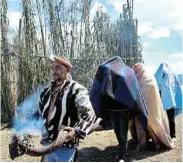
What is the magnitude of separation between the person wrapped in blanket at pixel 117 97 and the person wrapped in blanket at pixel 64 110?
2.52 m

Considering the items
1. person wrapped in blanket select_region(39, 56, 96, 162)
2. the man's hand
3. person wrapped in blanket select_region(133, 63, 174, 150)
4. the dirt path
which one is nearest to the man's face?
person wrapped in blanket select_region(39, 56, 96, 162)

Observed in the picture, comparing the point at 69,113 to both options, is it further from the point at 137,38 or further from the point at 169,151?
the point at 137,38

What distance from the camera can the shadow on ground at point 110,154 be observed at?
6.34 metres

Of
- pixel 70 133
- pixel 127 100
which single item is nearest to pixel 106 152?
pixel 127 100

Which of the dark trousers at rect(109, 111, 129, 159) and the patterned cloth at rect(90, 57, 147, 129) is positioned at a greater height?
the patterned cloth at rect(90, 57, 147, 129)

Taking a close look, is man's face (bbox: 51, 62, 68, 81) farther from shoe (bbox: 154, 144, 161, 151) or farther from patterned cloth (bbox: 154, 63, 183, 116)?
patterned cloth (bbox: 154, 63, 183, 116)

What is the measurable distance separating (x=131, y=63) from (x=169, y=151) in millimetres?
2986

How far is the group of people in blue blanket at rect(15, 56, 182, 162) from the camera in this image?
3475 millimetres

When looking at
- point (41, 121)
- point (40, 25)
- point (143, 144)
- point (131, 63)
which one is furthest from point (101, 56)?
point (41, 121)

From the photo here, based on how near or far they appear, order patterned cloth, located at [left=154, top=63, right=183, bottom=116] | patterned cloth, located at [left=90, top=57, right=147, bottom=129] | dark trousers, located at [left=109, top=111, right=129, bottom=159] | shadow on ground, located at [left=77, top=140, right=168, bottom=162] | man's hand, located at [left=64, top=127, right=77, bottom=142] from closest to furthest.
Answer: man's hand, located at [left=64, top=127, right=77, bottom=142] < patterned cloth, located at [left=90, top=57, right=147, bottom=129] < dark trousers, located at [left=109, top=111, right=129, bottom=159] < shadow on ground, located at [left=77, top=140, right=168, bottom=162] < patterned cloth, located at [left=154, top=63, right=183, bottom=116]

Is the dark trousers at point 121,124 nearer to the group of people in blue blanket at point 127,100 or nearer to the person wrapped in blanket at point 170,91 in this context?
the group of people in blue blanket at point 127,100

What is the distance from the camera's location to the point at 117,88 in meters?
6.04

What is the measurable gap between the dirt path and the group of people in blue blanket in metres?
0.16

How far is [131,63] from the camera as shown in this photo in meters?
9.20
